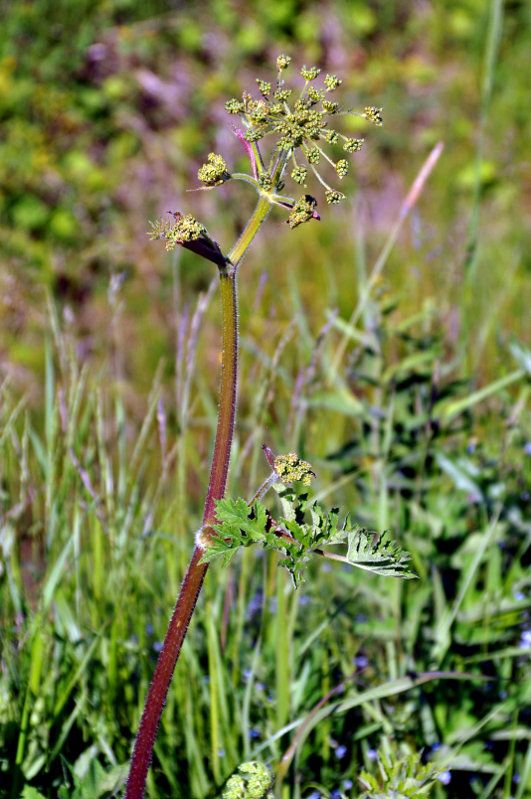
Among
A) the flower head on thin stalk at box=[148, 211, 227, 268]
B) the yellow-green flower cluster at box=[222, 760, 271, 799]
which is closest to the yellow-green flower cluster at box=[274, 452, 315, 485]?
the flower head on thin stalk at box=[148, 211, 227, 268]

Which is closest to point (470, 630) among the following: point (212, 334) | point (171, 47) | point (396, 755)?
point (396, 755)

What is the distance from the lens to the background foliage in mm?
1373

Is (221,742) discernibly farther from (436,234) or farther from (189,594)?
(436,234)

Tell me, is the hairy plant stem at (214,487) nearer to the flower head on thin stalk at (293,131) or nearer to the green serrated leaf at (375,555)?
the flower head on thin stalk at (293,131)

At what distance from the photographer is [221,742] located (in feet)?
4.54

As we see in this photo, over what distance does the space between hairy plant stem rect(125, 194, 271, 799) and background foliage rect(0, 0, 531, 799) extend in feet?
0.80

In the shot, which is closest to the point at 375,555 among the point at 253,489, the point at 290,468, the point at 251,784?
the point at 290,468

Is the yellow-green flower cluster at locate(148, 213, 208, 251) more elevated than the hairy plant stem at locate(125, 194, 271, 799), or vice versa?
the yellow-green flower cluster at locate(148, 213, 208, 251)

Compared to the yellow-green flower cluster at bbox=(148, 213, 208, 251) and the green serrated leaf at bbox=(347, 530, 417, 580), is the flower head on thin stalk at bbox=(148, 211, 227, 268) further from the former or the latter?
the green serrated leaf at bbox=(347, 530, 417, 580)

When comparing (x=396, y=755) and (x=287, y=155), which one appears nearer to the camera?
(x=287, y=155)

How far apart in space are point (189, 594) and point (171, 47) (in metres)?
4.68

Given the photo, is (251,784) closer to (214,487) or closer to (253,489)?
(214,487)

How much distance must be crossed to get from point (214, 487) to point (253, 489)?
39.2 inches

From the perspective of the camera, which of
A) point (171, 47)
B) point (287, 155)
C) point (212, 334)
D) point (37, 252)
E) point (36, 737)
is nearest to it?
point (287, 155)
